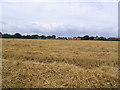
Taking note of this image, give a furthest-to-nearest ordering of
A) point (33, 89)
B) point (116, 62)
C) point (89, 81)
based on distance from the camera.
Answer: point (116, 62) < point (89, 81) < point (33, 89)

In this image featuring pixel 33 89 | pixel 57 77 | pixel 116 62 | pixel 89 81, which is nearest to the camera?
pixel 33 89

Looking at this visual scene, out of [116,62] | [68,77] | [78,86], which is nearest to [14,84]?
[68,77]

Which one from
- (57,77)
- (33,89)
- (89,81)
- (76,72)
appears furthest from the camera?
(76,72)

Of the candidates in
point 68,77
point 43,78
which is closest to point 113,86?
point 68,77

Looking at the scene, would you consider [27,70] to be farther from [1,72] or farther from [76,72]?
[76,72]

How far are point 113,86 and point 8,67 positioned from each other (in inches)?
207

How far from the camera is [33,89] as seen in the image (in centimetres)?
342

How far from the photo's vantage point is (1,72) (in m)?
4.24

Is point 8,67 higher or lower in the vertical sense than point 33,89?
higher

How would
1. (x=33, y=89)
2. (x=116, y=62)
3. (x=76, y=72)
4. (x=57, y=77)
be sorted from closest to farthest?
(x=33, y=89) → (x=57, y=77) → (x=76, y=72) → (x=116, y=62)

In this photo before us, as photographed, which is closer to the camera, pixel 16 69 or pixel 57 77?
pixel 57 77

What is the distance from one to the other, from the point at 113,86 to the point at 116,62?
317 cm

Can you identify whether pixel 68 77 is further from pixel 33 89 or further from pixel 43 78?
pixel 33 89

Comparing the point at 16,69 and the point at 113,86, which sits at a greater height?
the point at 16,69
